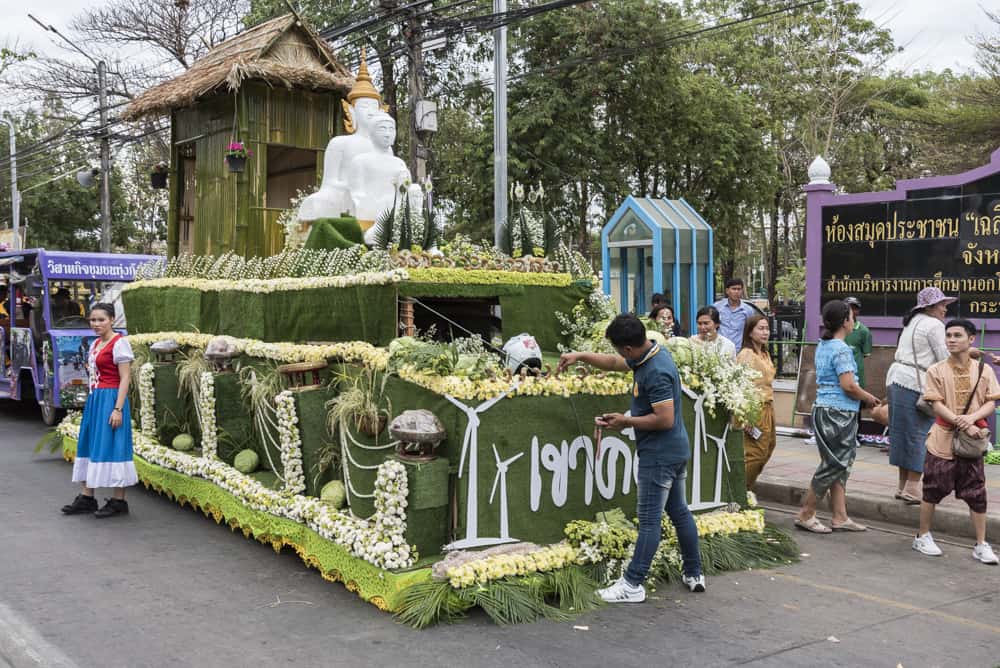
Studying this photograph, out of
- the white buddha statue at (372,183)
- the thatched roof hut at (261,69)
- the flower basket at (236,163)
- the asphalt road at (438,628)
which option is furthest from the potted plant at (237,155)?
the asphalt road at (438,628)

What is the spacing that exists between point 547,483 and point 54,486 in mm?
5801

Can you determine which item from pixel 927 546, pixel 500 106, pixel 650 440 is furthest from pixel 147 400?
pixel 500 106

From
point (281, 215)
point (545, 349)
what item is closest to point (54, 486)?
point (281, 215)

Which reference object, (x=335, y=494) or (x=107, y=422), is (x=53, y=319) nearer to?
(x=107, y=422)

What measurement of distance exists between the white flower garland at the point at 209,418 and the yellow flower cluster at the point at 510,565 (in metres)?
3.46

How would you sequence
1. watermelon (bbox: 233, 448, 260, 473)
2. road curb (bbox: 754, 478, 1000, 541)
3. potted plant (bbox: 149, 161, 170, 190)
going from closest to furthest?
road curb (bbox: 754, 478, 1000, 541), watermelon (bbox: 233, 448, 260, 473), potted plant (bbox: 149, 161, 170, 190)

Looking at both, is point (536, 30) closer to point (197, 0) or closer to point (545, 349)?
point (197, 0)

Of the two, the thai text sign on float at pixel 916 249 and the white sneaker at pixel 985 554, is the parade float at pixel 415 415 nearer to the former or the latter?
the white sneaker at pixel 985 554

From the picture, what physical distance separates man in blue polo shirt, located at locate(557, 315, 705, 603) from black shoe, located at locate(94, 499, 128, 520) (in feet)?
14.5

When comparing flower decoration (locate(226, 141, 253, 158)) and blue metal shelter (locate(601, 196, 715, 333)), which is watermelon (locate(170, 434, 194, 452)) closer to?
flower decoration (locate(226, 141, 253, 158))

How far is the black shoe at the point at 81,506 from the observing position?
746 cm

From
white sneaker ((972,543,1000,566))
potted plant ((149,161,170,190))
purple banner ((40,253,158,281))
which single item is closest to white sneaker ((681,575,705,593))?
white sneaker ((972,543,1000,566))

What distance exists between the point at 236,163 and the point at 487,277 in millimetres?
3987

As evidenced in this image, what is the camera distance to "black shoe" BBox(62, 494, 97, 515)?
7461 mm
